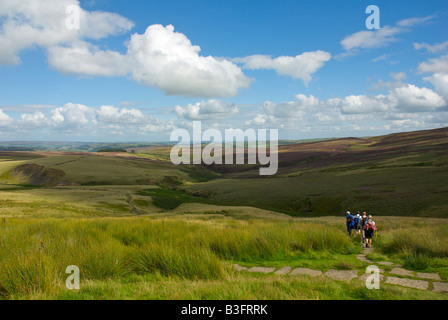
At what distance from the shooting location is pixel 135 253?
7.62 m

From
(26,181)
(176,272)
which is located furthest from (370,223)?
(26,181)

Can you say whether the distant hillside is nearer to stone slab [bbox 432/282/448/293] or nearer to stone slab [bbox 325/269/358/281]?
stone slab [bbox 432/282/448/293]

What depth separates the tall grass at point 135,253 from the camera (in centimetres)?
532

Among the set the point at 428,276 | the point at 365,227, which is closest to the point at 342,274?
the point at 428,276

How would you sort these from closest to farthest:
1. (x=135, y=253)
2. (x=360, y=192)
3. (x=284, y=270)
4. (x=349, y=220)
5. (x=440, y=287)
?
(x=440, y=287), (x=135, y=253), (x=284, y=270), (x=349, y=220), (x=360, y=192)

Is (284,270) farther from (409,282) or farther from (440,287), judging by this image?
(440,287)

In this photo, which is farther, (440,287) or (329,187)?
(329,187)

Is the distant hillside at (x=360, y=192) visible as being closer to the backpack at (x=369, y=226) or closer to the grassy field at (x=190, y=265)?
the backpack at (x=369, y=226)

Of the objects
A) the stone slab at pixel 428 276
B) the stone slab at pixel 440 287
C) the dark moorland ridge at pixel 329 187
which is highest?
the stone slab at pixel 440 287
